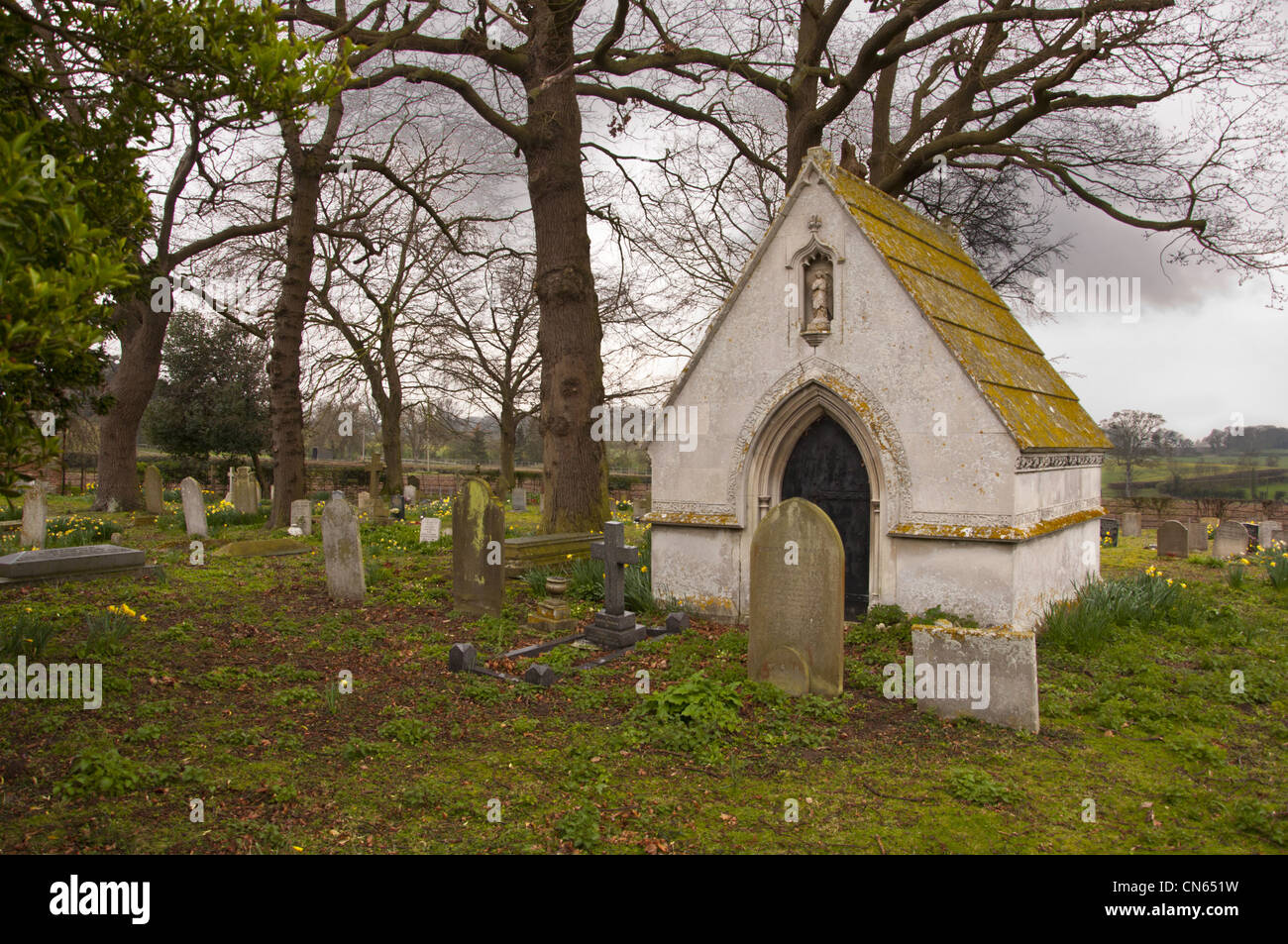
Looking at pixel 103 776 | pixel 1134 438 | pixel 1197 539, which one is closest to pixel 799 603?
pixel 103 776

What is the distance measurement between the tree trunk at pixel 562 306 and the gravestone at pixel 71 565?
6269 millimetres

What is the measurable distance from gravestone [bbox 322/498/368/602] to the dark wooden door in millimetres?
5887

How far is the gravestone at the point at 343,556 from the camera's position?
10.6m

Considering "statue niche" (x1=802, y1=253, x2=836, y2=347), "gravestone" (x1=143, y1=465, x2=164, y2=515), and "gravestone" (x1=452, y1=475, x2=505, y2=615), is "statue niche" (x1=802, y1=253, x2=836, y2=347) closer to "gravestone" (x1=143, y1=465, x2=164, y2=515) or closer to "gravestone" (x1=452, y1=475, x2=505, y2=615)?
"gravestone" (x1=452, y1=475, x2=505, y2=615)

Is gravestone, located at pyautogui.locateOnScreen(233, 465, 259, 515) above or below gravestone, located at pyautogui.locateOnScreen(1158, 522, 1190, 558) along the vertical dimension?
above

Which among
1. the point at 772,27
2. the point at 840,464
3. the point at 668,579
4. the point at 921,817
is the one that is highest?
the point at 772,27

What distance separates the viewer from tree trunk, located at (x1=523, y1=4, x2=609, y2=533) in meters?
13.3

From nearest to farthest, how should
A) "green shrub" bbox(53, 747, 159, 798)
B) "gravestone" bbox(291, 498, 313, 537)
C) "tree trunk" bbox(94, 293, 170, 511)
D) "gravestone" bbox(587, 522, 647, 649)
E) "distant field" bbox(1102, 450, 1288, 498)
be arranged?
"green shrub" bbox(53, 747, 159, 798)
"gravestone" bbox(587, 522, 647, 649)
"gravestone" bbox(291, 498, 313, 537)
"tree trunk" bbox(94, 293, 170, 511)
"distant field" bbox(1102, 450, 1288, 498)

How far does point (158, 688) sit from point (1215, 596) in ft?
44.9

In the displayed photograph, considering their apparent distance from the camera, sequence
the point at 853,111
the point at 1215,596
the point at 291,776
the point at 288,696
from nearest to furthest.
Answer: the point at 291,776, the point at 288,696, the point at 1215,596, the point at 853,111

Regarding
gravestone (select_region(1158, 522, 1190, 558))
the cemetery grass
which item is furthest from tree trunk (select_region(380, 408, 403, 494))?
gravestone (select_region(1158, 522, 1190, 558))

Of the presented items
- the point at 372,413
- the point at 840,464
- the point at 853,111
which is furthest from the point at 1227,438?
the point at 372,413

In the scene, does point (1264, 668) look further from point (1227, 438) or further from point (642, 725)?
point (1227, 438)

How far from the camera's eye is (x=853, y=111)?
18.5 m
